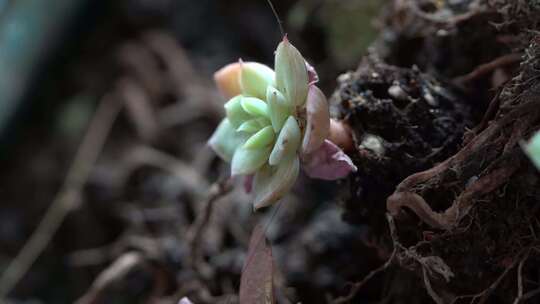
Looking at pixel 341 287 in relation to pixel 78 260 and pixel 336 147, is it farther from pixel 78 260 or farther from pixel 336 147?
pixel 78 260

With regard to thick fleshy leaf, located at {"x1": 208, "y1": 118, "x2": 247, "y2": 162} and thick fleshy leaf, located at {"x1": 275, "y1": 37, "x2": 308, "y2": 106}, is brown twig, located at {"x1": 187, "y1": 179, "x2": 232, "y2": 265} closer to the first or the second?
thick fleshy leaf, located at {"x1": 208, "y1": 118, "x2": 247, "y2": 162}

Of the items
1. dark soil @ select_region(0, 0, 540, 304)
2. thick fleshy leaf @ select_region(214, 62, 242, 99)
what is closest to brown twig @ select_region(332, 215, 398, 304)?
dark soil @ select_region(0, 0, 540, 304)

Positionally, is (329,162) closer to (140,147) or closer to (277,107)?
(277,107)

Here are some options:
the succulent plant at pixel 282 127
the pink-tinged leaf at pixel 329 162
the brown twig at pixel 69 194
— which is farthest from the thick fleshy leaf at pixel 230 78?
the brown twig at pixel 69 194

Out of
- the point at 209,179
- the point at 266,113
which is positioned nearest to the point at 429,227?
the point at 266,113

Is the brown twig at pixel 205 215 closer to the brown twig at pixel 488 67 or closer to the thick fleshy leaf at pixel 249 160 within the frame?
the thick fleshy leaf at pixel 249 160
